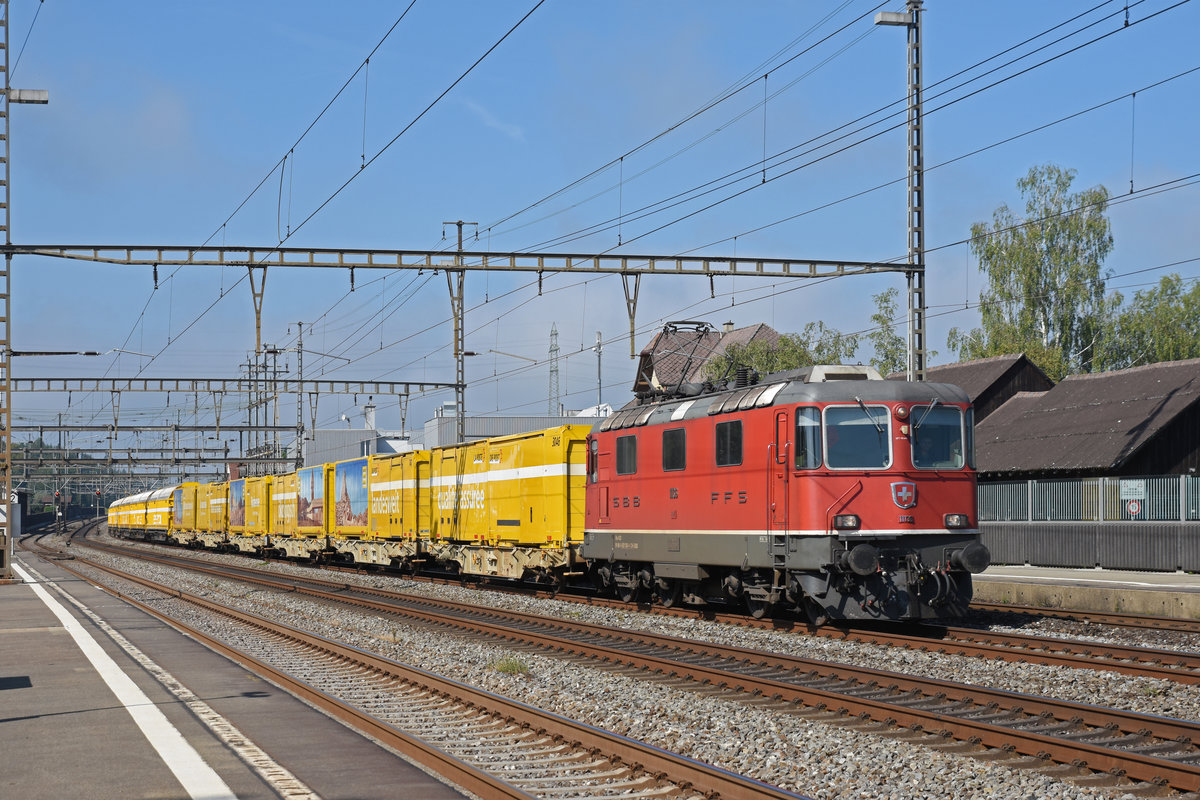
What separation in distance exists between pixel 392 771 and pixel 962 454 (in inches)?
450

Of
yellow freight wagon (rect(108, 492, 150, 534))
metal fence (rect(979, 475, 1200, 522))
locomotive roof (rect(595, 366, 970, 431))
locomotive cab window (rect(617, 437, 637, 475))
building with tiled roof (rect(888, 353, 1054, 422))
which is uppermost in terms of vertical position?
building with tiled roof (rect(888, 353, 1054, 422))

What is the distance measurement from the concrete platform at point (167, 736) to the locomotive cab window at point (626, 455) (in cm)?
846

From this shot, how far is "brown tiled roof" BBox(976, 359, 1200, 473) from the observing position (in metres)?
33.7

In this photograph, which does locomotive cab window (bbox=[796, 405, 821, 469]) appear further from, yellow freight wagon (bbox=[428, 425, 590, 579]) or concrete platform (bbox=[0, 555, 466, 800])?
yellow freight wagon (bbox=[428, 425, 590, 579])

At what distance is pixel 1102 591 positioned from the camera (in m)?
22.0

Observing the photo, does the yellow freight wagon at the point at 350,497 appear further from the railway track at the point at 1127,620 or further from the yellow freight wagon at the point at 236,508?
the railway track at the point at 1127,620

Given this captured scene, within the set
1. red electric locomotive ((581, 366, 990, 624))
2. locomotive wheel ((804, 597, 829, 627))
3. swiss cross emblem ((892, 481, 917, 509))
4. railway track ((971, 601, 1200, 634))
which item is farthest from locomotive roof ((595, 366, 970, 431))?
railway track ((971, 601, 1200, 634))

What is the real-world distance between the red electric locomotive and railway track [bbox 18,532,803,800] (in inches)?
243

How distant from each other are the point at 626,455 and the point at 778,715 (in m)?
11.6

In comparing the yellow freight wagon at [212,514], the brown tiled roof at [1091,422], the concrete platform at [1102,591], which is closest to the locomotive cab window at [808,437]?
the concrete platform at [1102,591]

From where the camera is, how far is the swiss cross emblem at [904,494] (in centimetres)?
1731

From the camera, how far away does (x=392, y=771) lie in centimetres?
906

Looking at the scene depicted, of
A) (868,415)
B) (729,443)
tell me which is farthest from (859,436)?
(729,443)

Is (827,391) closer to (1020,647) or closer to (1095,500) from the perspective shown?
(1020,647)
